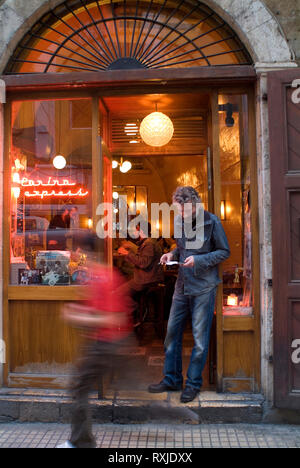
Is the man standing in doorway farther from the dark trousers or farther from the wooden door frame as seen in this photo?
the dark trousers

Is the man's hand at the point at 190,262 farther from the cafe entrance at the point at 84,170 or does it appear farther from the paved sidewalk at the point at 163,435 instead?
the paved sidewalk at the point at 163,435

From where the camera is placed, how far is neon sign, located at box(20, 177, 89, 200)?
520 centimetres

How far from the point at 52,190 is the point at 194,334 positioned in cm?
236

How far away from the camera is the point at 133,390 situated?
4.47 metres

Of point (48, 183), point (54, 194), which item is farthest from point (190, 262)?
point (48, 183)

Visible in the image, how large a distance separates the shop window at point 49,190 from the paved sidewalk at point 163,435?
1512 mm

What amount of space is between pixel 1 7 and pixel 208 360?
444 cm

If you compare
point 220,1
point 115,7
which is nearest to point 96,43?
point 115,7

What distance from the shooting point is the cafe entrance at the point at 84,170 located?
15.2ft

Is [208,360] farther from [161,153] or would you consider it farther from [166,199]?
[166,199]

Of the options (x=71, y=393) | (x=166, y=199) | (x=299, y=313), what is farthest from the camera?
(x=166, y=199)

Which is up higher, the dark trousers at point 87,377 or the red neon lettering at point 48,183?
the red neon lettering at point 48,183

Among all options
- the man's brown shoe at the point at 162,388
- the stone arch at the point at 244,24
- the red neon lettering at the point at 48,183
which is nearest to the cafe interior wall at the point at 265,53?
the stone arch at the point at 244,24
